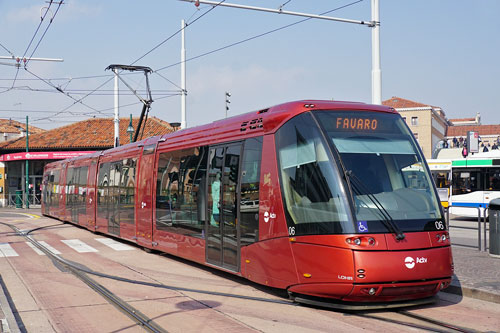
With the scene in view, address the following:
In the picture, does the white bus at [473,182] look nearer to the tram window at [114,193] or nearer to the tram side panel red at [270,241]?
the tram window at [114,193]

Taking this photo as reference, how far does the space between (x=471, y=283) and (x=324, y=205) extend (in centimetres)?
306

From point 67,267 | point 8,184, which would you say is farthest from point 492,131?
point 67,267

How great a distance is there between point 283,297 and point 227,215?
1.84 metres

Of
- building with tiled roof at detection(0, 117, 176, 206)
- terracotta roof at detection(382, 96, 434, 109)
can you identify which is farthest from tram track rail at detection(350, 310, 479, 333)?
terracotta roof at detection(382, 96, 434, 109)

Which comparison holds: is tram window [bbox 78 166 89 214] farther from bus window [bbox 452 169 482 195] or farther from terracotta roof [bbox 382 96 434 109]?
terracotta roof [bbox 382 96 434 109]

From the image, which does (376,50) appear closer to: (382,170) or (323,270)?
(382,170)

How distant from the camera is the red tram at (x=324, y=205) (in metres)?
7.28

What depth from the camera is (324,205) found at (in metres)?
7.57

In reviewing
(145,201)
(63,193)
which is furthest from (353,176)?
(63,193)

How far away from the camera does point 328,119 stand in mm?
8094

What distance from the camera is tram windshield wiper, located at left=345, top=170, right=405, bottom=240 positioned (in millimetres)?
7340

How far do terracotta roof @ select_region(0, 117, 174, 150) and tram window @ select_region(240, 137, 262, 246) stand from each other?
41713 mm

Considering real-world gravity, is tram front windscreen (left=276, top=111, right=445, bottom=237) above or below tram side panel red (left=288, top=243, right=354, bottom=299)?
above

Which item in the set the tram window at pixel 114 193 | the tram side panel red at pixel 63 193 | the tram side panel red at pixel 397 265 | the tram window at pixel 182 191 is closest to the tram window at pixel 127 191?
the tram window at pixel 114 193
